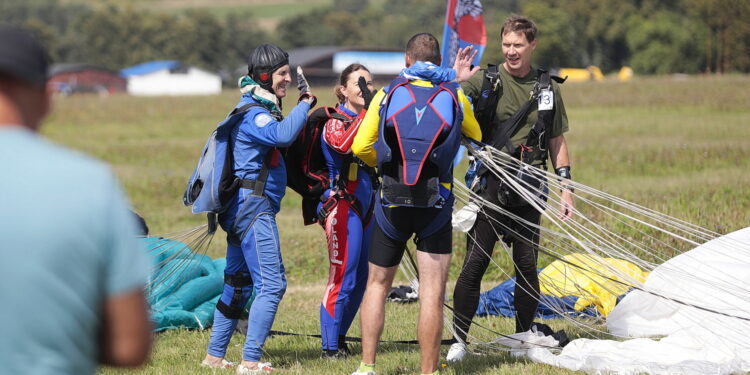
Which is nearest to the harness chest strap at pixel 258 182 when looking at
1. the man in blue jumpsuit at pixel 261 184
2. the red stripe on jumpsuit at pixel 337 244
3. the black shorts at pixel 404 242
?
the man in blue jumpsuit at pixel 261 184

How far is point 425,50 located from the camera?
15.3 feet

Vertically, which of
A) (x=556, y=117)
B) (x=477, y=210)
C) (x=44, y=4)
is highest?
(x=44, y=4)

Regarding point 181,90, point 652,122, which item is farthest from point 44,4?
point 652,122

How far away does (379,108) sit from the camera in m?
4.57

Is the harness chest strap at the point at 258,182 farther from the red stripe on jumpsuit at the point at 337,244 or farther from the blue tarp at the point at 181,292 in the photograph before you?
the blue tarp at the point at 181,292

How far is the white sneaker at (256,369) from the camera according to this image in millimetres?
5141

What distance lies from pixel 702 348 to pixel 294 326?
3.00m

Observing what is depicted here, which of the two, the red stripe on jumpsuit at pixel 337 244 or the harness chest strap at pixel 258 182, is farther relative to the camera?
the red stripe on jumpsuit at pixel 337 244


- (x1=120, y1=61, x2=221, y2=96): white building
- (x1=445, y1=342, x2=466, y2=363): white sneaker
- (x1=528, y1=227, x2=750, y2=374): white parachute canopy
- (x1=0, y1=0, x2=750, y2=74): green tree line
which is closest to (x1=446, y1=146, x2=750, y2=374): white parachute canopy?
(x1=528, y1=227, x2=750, y2=374): white parachute canopy

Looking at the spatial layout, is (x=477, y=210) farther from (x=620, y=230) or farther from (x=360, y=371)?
(x=620, y=230)

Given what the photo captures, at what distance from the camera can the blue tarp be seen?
662cm

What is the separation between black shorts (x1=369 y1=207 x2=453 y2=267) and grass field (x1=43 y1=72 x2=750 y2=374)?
83cm

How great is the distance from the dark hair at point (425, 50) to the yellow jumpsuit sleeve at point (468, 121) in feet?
0.75

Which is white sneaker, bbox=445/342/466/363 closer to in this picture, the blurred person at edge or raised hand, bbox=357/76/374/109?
raised hand, bbox=357/76/374/109
